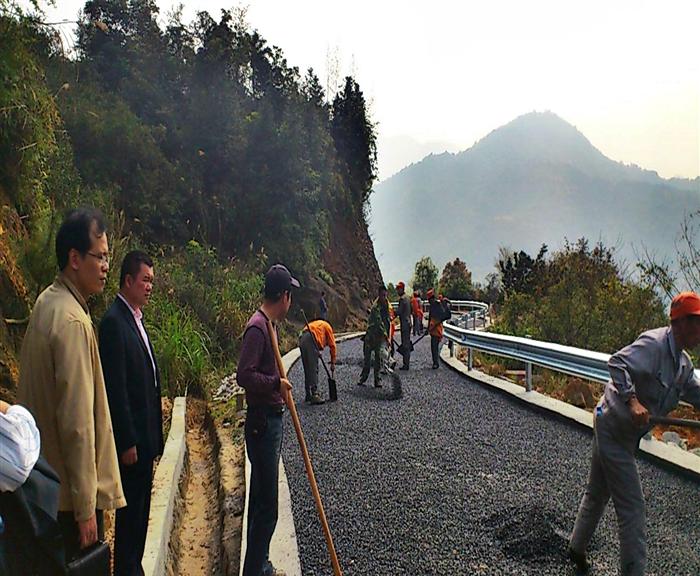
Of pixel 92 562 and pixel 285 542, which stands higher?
pixel 92 562

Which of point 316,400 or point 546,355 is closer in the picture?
point 546,355

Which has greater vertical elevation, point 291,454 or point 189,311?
point 189,311

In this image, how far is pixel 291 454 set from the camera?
6.48 meters

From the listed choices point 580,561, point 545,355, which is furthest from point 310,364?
point 580,561

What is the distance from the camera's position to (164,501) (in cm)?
467

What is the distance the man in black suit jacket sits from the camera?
311 centimetres

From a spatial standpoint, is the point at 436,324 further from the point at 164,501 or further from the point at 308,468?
the point at 308,468

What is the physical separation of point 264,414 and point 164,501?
5.04ft

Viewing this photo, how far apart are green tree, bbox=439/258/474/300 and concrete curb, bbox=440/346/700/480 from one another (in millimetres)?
27017

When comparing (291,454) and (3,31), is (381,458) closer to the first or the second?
(291,454)

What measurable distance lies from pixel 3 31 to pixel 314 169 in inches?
873

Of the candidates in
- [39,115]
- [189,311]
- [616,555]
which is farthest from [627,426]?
[189,311]

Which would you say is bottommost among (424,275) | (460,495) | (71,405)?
(460,495)

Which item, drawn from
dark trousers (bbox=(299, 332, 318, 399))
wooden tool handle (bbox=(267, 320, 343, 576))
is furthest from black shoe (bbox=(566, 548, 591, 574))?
dark trousers (bbox=(299, 332, 318, 399))
